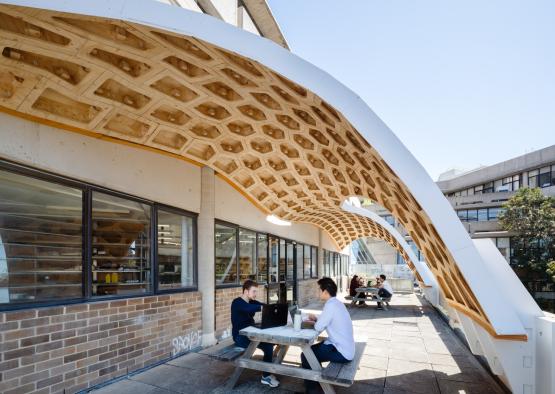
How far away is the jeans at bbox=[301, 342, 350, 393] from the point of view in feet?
14.6

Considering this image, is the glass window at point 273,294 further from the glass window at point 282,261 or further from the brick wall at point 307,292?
the brick wall at point 307,292

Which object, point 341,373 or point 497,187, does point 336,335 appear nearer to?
point 341,373

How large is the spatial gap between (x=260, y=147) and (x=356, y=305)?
967 cm

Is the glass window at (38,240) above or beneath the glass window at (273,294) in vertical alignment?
above

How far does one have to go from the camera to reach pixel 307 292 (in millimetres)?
→ 15266

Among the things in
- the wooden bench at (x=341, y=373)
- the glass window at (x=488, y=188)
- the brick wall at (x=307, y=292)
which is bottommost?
the brick wall at (x=307, y=292)

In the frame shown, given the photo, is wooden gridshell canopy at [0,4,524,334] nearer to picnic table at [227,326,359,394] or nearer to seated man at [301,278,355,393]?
seated man at [301,278,355,393]

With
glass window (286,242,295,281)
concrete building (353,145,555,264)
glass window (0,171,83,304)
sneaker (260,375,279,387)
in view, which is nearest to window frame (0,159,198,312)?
glass window (0,171,83,304)

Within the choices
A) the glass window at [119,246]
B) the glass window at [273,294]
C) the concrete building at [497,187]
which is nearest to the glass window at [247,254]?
the glass window at [273,294]

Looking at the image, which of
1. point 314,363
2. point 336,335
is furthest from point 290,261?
point 314,363

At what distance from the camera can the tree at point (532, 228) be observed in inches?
1253

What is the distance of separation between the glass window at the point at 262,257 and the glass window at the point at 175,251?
3397 mm

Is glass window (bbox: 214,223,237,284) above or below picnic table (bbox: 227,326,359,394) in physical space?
above

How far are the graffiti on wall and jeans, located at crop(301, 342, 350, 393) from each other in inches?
110
